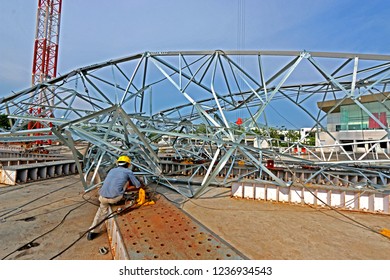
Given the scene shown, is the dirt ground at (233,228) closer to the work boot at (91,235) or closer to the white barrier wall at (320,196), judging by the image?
the work boot at (91,235)

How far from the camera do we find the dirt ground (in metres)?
4.84

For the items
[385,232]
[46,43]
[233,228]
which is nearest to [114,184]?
[233,228]

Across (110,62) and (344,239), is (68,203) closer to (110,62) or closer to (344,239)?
(110,62)

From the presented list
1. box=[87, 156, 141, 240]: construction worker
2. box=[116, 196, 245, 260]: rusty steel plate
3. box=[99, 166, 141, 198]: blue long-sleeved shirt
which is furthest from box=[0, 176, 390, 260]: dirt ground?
box=[99, 166, 141, 198]: blue long-sleeved shirt

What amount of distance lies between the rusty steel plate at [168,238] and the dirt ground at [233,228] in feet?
2.75

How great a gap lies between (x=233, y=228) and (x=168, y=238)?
7.88 feet

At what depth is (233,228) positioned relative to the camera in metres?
6.12

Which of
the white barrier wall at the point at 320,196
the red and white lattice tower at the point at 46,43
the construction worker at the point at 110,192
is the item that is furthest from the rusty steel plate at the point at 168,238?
the red and white lattice tower at the point at 46,43

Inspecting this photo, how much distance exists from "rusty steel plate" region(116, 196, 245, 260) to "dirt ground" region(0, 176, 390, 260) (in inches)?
33.0

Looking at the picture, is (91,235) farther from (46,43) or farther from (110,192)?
(46,43)

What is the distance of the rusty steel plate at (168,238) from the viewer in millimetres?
3822

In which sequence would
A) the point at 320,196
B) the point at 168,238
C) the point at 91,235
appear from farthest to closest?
the point at 320,196 < the point at 91,235 < the point at 168,238

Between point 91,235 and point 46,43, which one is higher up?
point 46,43
